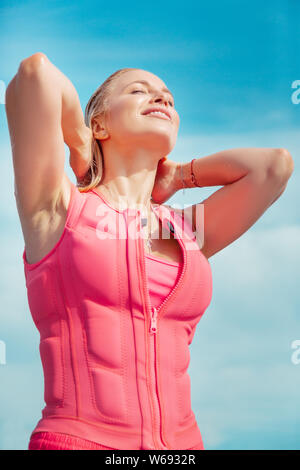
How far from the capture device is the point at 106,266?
2480mm

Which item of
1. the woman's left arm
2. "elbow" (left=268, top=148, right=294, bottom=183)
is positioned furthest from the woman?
"elbow" (left=268, top=148, right=294, bottom=183)

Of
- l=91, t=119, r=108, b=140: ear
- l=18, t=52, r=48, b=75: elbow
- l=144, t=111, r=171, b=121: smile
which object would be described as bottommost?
l=91, t=119, r=108, b=140: ear

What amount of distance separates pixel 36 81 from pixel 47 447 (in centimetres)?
128

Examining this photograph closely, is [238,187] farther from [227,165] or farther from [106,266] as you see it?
[106,266]

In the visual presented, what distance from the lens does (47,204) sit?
8.51 ft

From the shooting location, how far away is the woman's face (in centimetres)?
281

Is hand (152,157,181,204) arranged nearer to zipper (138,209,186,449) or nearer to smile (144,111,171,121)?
smile (144,111,171,121)

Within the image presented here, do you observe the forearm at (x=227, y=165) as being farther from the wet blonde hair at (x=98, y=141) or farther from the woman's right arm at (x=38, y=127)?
the woman's right arm at (x=38, y=127)

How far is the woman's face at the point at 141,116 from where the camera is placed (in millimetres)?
2807

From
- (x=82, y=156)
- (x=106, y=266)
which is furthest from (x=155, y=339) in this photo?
(x=82, y=156)

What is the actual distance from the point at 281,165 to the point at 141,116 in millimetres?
692

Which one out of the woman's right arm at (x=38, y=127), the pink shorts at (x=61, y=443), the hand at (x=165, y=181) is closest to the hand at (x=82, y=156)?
the woman's right arm at (x=38, y=127)

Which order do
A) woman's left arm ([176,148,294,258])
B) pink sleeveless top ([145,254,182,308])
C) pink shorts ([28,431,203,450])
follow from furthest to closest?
1. woman's left arm ([176,148,294,258])
2. pink sleeveless top ([145,254,182,308])
3. pink shorts ([28,431,203,450])

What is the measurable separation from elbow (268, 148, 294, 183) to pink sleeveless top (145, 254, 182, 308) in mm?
673
